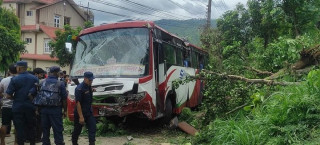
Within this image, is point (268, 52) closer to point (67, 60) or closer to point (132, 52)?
point (132, 52)

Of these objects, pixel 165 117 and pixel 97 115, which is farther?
pixel 165 117

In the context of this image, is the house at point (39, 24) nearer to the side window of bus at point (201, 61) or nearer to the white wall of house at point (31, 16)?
the white wall of house at point (31, 16)

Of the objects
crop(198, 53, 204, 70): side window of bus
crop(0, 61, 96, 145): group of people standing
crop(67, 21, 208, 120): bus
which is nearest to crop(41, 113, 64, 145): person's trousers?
crop(0, 61, 96, 145): group of people standing

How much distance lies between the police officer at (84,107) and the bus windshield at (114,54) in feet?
5.68

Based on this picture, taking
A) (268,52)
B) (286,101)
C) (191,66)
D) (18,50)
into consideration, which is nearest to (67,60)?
(18,50)

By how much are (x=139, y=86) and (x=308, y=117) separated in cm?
384

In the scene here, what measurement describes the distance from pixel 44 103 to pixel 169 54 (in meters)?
4.64

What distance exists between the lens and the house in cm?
3506

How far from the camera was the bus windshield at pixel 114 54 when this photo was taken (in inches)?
313

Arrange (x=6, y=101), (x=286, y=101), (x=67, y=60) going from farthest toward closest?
(x=67, y=60)
(x=6, y=101)
(x=286, y=101)

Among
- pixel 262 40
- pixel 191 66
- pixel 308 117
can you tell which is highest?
pixel 262 40

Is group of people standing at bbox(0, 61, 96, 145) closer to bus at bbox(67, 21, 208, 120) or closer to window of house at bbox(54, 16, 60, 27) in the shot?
bus at bbox(67, 21, 208, 120)

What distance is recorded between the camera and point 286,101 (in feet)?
17.1

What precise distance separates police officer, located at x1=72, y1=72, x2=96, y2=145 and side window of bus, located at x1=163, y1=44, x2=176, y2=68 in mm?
3369
